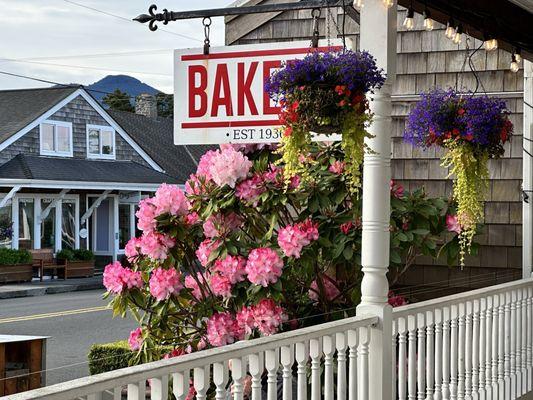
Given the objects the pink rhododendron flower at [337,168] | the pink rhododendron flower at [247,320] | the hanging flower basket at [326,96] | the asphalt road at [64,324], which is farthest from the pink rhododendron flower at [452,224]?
the asphalt road at [64,324]

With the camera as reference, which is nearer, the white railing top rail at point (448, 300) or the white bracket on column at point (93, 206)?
the white railing top rail at point (448, 300)

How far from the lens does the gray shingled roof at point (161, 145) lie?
31.9m

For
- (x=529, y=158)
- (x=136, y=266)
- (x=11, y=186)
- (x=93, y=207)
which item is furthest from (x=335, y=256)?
(x=93, y=207)

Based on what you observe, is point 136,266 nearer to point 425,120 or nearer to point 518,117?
point 425,120

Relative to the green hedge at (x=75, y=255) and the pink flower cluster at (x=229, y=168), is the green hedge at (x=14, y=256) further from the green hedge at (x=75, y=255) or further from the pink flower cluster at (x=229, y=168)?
the pink flower cluster at (x=229, y=168)

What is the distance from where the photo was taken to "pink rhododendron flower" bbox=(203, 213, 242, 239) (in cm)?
619

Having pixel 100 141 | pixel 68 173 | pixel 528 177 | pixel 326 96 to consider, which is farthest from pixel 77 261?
pixel 326 96

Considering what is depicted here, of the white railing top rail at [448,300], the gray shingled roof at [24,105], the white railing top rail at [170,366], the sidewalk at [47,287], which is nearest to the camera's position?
the white railing top rail at [170,366]

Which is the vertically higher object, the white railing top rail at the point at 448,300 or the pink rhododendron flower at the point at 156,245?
the pink rhododendron flower at the point at 156,245

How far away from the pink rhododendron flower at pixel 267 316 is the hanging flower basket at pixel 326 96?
1.63 m

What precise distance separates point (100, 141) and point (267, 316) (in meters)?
23.1

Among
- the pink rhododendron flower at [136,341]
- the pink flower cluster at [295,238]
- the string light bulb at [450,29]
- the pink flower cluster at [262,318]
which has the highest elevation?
the string light bulb at [450,29]

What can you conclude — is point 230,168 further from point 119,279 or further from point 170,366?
point 170,366

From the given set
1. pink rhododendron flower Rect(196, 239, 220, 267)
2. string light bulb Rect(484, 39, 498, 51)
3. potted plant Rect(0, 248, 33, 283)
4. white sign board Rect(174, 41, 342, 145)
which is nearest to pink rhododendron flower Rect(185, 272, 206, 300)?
pink rhododendron flower Rect(196, 239, 220, 267)
